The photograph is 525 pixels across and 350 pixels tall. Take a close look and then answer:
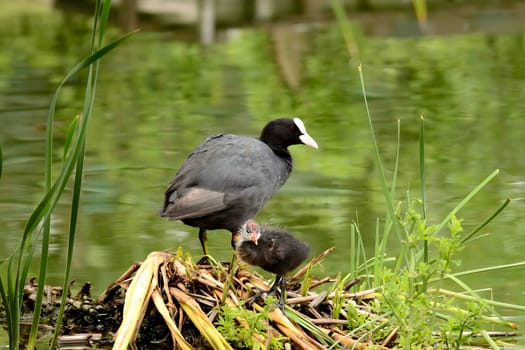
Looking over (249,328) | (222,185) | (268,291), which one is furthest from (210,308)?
(222,185)

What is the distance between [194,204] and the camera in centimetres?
451

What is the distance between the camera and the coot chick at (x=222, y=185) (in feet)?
14.9

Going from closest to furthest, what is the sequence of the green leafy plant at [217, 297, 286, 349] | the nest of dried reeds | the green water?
the green leafy plant at [217, 297, 286, 349]
the nest of dried reeds
the green water

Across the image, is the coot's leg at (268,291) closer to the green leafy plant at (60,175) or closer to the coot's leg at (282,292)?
the coot's leg at (282,292)

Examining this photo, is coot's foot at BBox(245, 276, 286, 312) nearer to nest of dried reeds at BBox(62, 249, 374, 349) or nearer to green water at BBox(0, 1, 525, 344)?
nest of dried reeds at BBox(62, 249, 374, 349)

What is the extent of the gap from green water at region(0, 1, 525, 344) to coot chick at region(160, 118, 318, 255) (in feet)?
1.35

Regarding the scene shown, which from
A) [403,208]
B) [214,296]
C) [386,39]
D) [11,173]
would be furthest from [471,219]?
[386,39]

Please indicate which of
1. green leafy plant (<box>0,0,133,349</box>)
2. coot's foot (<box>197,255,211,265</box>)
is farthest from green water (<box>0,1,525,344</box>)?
green leafy plant (<box>0,0,133,349</box>)

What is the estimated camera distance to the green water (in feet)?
17.9

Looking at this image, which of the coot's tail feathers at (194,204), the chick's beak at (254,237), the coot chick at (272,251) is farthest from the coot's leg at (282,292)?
the coot's tail feathers at (194,204)

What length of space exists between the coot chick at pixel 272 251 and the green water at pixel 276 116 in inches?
40.3

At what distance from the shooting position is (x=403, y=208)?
5719 millimetres

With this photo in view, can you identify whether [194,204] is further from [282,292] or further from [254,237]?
[282,292]

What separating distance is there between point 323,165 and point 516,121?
1.74 meters
